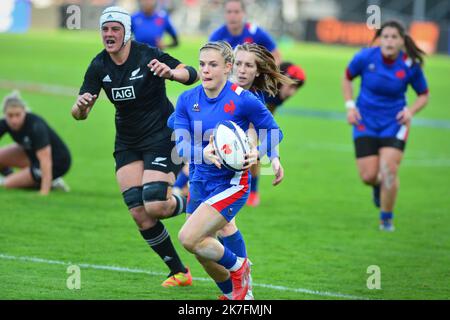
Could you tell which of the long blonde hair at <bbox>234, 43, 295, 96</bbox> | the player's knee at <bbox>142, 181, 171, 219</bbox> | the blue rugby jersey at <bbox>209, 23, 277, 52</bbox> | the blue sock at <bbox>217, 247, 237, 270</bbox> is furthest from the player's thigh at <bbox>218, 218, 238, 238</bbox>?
the blue rugby jersey at <bbox>209, 23, 277, 52</bbox>

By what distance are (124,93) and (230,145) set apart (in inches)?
62.1

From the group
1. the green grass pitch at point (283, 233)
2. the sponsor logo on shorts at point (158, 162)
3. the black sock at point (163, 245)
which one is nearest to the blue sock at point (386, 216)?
the green grass pitch at point (283, 233)

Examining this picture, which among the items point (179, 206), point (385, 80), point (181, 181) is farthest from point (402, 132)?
point (179, 206)

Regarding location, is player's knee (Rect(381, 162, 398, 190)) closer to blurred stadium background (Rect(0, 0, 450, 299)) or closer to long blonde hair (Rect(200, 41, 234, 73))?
blurred stadium background (Rect(0, 0, 450, 299))

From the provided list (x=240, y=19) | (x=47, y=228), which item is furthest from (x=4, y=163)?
(x=240, y=19)

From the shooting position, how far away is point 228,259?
275 inches

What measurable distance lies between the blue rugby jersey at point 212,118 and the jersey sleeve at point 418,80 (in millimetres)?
4056

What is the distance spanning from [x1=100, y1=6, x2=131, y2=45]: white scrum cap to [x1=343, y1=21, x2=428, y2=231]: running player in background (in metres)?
3.75

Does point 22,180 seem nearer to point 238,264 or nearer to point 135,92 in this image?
point 135,92

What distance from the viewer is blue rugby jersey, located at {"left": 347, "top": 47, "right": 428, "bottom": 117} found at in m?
10.7

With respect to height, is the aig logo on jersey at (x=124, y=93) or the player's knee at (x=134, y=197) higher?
the aig logo on jersey at (x=124, y=93)

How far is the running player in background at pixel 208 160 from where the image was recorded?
22.6 feet

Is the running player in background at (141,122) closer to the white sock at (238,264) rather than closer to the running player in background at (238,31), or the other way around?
the white sock at (238,264)

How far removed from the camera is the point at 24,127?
1177 cm
